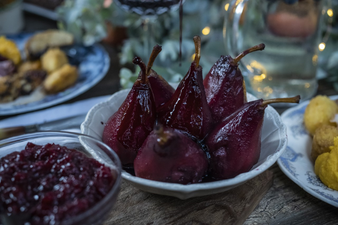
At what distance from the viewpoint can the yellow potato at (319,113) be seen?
659mm

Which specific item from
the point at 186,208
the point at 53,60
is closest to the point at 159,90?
the point at 186,208

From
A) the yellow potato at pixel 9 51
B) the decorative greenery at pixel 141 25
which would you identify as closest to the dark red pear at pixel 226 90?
→ the decorative greenery at pixel 141 25

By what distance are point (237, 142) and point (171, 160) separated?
10cm

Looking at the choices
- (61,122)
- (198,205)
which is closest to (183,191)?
(198,205)

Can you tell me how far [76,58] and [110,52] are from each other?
161 millimetres

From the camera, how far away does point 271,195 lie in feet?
1.86

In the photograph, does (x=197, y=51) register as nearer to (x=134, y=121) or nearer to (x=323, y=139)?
(x=134, y=121)

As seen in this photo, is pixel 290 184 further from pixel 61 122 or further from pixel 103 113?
pixel 61 122

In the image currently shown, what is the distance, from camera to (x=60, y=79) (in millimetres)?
914

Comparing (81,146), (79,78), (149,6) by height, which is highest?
(149,6)

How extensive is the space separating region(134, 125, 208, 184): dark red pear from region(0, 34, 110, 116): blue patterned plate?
1.57 feet

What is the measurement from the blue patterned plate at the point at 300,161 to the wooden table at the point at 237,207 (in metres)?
0.03

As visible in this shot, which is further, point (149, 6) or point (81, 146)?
point (149, 6)

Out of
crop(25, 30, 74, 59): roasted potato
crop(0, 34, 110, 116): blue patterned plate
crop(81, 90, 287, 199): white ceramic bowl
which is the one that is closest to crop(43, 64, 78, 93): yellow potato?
crop(0, 34, 110, 116): blue patterned plate
